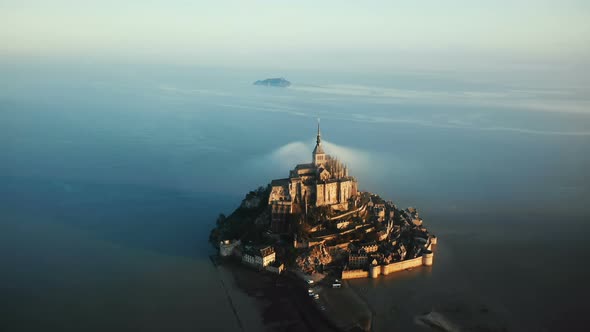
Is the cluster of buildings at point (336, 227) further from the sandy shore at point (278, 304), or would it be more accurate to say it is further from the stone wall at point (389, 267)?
the sandy shore at point (278, 304)

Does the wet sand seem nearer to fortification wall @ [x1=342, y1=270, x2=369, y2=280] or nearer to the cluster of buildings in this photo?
the cluster of buildings

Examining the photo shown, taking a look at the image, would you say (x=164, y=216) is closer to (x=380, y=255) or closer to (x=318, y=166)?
(x=318, y=166)

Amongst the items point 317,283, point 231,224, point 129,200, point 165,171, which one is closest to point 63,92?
point 165,171

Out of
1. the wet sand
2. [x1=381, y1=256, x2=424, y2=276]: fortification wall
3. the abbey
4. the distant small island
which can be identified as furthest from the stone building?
the distant small island

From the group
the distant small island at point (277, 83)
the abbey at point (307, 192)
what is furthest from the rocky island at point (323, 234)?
the distant small island at point (277, 83)

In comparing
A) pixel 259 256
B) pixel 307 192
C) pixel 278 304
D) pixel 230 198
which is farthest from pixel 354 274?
pixel 230 198

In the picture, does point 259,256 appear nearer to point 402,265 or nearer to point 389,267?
point 389,267

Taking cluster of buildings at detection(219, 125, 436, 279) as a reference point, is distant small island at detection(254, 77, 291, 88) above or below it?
above
